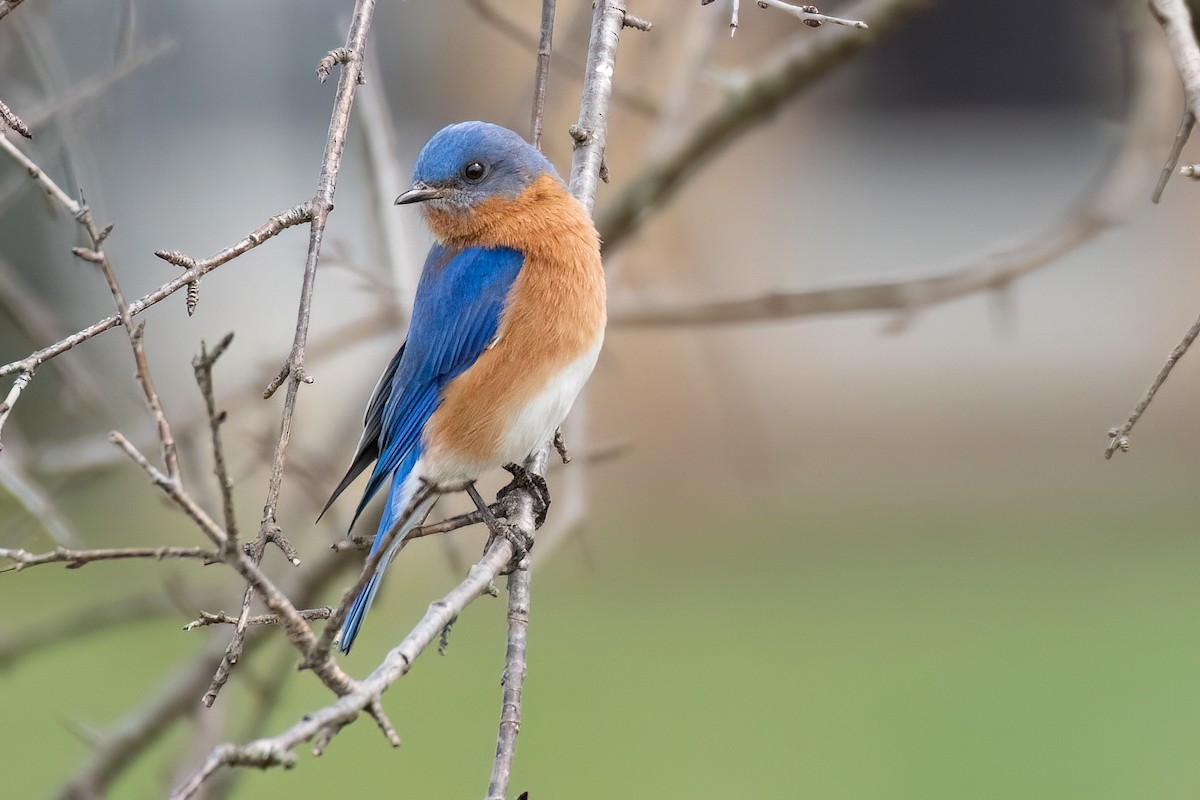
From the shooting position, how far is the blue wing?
3275 millimetres

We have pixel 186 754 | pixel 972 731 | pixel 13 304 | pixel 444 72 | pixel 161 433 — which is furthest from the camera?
pixel 444 72

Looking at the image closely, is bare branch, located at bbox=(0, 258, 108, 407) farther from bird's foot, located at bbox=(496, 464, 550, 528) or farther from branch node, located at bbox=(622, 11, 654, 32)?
branch node, located at bbox=(622, 11, 654, 32)

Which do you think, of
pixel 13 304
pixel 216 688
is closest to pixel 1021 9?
pixel 13 304

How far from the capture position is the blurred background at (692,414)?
13.3 ft

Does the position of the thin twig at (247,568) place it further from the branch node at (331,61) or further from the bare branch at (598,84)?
the bare branch at (598,84)

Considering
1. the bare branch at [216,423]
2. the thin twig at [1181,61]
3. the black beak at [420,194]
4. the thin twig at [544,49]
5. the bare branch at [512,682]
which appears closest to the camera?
the bare branch at [216,423]

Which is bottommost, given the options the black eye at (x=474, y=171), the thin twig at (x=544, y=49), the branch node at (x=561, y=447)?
the branch node at (x=561, y=447)

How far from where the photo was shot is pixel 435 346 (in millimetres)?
3303

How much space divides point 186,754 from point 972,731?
183 inches

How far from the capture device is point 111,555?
1.44m

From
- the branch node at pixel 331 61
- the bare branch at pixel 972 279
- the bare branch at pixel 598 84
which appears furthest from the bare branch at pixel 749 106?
the branch node at pixel 331 61

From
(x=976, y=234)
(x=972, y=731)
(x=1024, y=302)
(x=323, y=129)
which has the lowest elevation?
(x=972, y=731)

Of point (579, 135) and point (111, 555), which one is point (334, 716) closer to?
point (111, 555)

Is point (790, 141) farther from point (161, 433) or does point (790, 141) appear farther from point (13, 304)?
point (161, 433)
